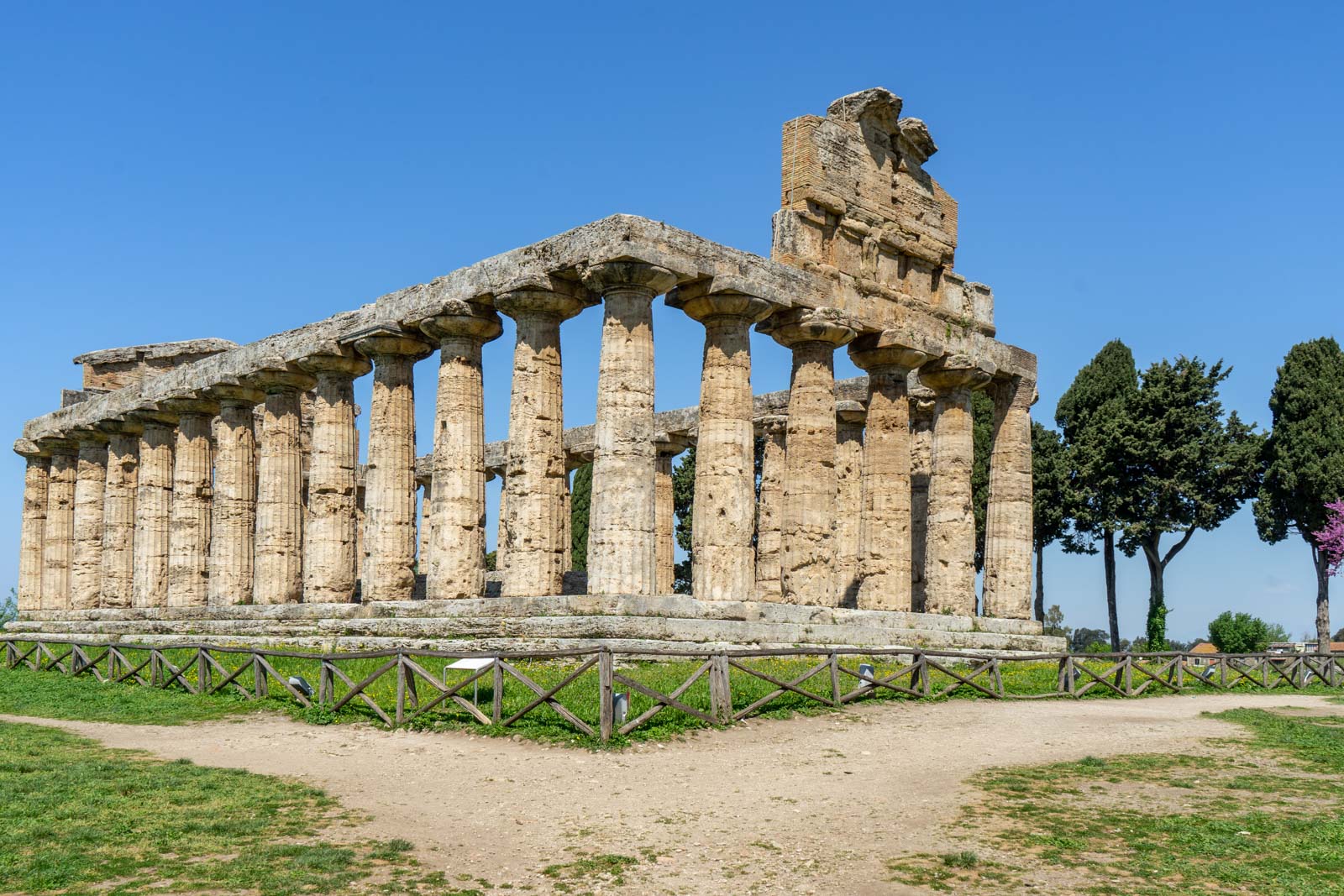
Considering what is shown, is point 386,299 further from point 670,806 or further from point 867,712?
point 670,806

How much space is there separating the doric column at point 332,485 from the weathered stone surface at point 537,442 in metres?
6.75

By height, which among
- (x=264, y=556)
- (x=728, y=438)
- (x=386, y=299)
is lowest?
(x=264, y=556)

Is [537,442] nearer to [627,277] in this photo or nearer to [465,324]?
[465,324]

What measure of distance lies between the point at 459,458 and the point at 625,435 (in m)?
5.48

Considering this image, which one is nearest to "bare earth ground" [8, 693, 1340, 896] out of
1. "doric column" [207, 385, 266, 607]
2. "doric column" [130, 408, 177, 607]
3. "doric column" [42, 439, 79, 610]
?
"doric column" [207, 385, 266, 607]

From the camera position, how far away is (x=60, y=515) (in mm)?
43938

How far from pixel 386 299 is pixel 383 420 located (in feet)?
9.73

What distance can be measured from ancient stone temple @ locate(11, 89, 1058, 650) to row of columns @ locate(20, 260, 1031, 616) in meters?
0.07

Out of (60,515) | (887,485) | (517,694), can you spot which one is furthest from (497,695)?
(60,515)

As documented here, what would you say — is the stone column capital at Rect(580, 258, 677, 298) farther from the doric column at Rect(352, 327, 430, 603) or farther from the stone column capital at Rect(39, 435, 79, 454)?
the stone column capital at Rect(39, 435, 79, 454)

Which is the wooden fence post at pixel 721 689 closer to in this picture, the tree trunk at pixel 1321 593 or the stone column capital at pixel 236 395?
the stone column capital at pixel 236 395

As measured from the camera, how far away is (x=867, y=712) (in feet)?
60.6

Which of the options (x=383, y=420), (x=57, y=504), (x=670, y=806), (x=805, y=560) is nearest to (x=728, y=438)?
(x=805, y=560)

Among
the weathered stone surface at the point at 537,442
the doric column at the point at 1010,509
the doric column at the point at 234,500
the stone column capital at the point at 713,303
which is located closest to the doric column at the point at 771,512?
the stone column capital at the point at 713,303
